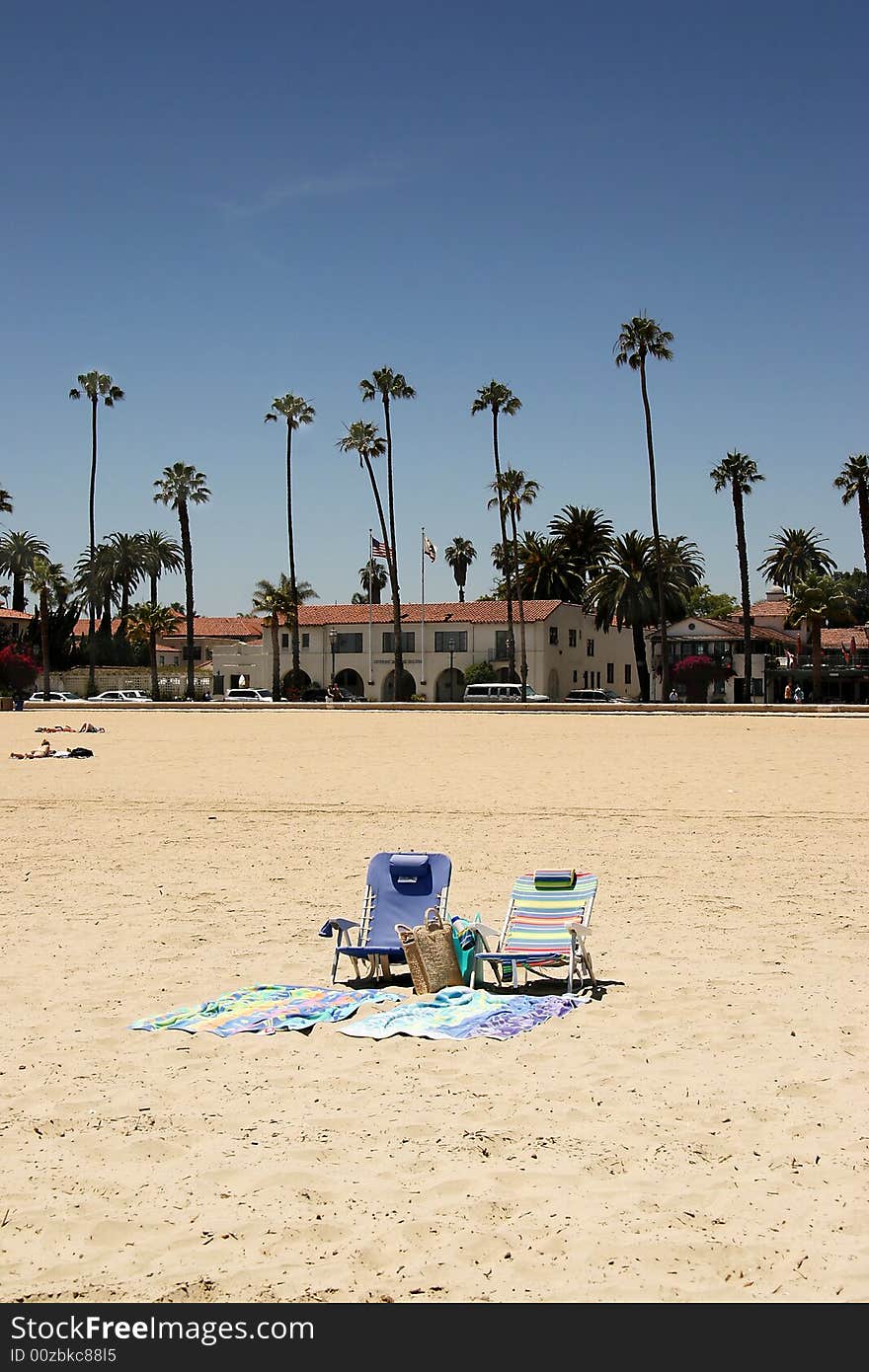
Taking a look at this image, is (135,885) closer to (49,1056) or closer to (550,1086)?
(49,1056)

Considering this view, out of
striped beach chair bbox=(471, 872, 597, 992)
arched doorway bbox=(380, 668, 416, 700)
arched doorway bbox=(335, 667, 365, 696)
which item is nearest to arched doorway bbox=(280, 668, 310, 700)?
arched doorway bbox=(335, 667, 365, 696)

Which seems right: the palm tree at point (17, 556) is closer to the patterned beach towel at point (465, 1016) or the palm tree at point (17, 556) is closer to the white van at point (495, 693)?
the white van at point (495, 693)

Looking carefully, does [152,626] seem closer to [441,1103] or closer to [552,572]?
[552,572]

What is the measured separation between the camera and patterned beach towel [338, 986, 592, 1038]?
6.74m

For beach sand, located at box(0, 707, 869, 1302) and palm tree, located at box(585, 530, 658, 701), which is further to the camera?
palm tree, located at box(585, 530, 658, 701)

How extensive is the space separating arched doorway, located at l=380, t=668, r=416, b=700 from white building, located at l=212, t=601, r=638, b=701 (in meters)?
0.09

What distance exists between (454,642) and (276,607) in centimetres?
1250

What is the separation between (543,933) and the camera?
8141 millimetres

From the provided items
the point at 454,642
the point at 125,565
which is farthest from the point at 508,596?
the point at 125,565

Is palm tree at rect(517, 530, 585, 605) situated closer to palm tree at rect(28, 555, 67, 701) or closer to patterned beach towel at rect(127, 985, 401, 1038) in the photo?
palm tree at rect(28, 555, 67, 701)

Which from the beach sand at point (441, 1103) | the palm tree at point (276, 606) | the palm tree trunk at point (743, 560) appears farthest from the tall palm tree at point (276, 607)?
the beach sand at point (441, 1103)

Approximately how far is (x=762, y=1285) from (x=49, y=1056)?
151 inches

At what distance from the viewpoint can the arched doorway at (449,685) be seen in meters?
81.3

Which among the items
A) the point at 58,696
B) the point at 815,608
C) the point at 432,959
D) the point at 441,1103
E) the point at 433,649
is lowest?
the point at 441,1103
